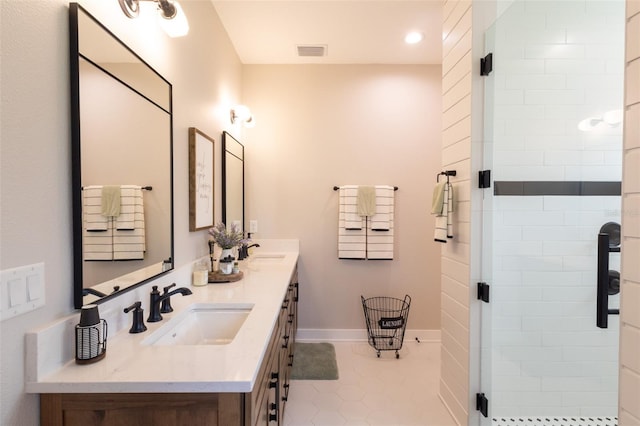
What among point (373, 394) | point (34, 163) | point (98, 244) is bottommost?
point (373, 394)

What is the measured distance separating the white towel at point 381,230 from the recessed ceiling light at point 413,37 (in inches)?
51.9

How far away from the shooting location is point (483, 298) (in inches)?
65.3

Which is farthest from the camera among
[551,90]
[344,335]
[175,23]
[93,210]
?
[344,335]

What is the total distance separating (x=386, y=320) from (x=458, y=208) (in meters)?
1.45

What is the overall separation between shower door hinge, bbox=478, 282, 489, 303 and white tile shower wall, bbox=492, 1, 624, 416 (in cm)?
17

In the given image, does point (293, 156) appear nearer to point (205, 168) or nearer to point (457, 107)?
point (205, 168)

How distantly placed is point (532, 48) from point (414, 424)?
2474 mm

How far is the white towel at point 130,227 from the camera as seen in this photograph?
1.11 meters

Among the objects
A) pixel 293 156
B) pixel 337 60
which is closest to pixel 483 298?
pixel 293 156

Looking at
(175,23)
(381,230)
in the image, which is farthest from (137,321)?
(381,230)

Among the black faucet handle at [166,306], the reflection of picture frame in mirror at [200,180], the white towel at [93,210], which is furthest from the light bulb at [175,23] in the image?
the black faucet handle at [166,306]

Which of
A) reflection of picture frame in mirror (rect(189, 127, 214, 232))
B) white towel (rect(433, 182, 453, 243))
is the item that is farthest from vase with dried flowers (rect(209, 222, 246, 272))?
white towel (rect(433, 182, 453, 243))

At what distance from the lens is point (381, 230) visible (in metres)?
2.91

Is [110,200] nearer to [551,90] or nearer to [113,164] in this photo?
[113,164]
